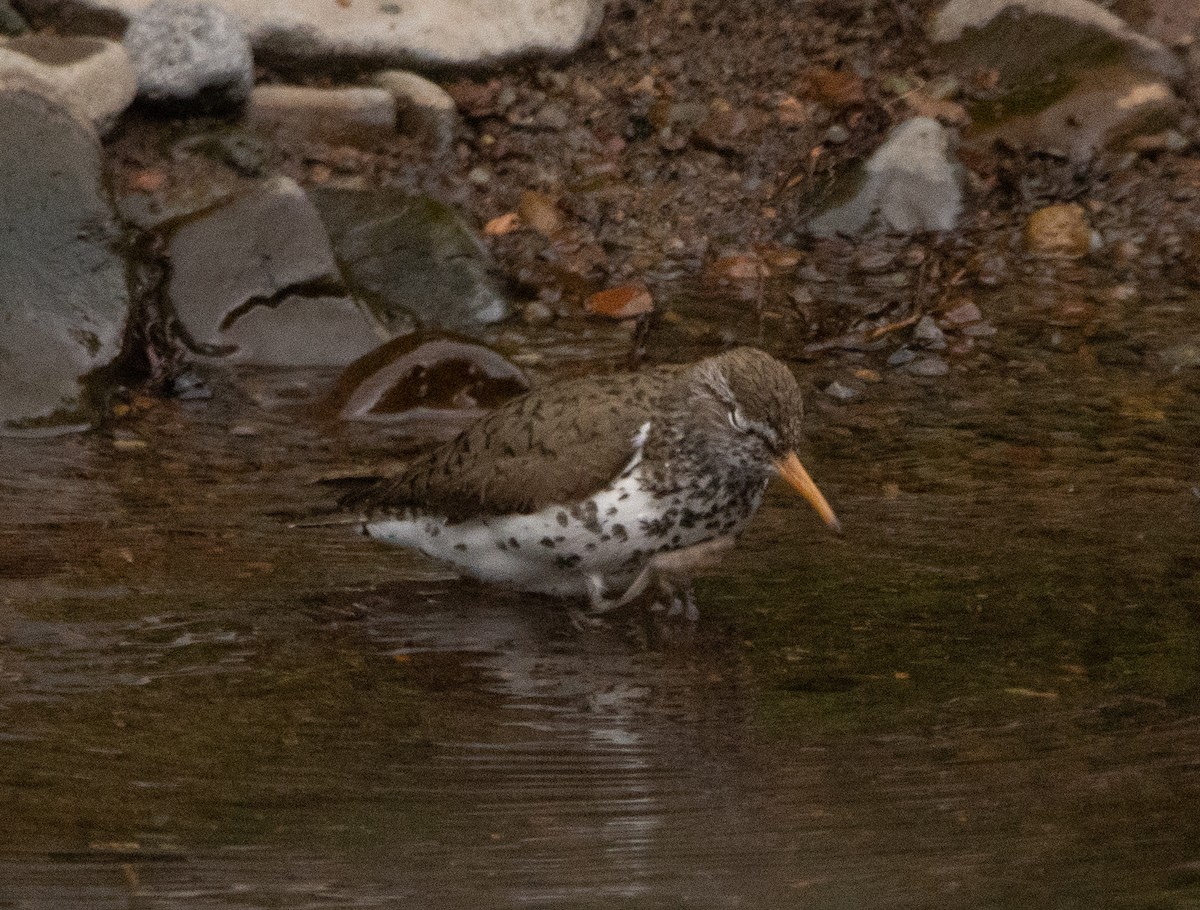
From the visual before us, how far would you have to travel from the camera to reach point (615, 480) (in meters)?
6.10

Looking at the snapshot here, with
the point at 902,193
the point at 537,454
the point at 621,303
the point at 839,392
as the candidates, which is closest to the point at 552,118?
the point at 621,303

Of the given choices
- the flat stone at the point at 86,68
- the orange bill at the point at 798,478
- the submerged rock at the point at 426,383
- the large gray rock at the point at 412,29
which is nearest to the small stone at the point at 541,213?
the large gray rock at the point at 412,29

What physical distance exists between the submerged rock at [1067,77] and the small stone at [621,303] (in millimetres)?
2737

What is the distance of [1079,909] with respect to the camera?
3.96 meters

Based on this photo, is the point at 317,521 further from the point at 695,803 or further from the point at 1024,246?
the point at 1024,246

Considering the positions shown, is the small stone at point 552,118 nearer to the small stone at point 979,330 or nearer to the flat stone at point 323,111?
the flat stone at point 323,111

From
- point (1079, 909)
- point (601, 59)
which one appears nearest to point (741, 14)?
point (601, 59)

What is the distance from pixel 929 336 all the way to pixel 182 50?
4307 millimetres

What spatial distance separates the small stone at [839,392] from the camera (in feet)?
28.5

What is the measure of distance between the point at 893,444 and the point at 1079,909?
14.0ft

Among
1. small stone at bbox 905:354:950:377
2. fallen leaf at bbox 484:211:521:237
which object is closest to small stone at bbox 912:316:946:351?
small stone at bbox 905:354:950:377

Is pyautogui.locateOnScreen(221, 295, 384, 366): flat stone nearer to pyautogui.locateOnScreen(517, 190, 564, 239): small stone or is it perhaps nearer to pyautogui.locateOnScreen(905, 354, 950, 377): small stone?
pyautogui.locateOnScreen(517, 190, 564, 239): small stone

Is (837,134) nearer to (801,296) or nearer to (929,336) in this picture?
(801,296)

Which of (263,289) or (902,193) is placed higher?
(902,193)
